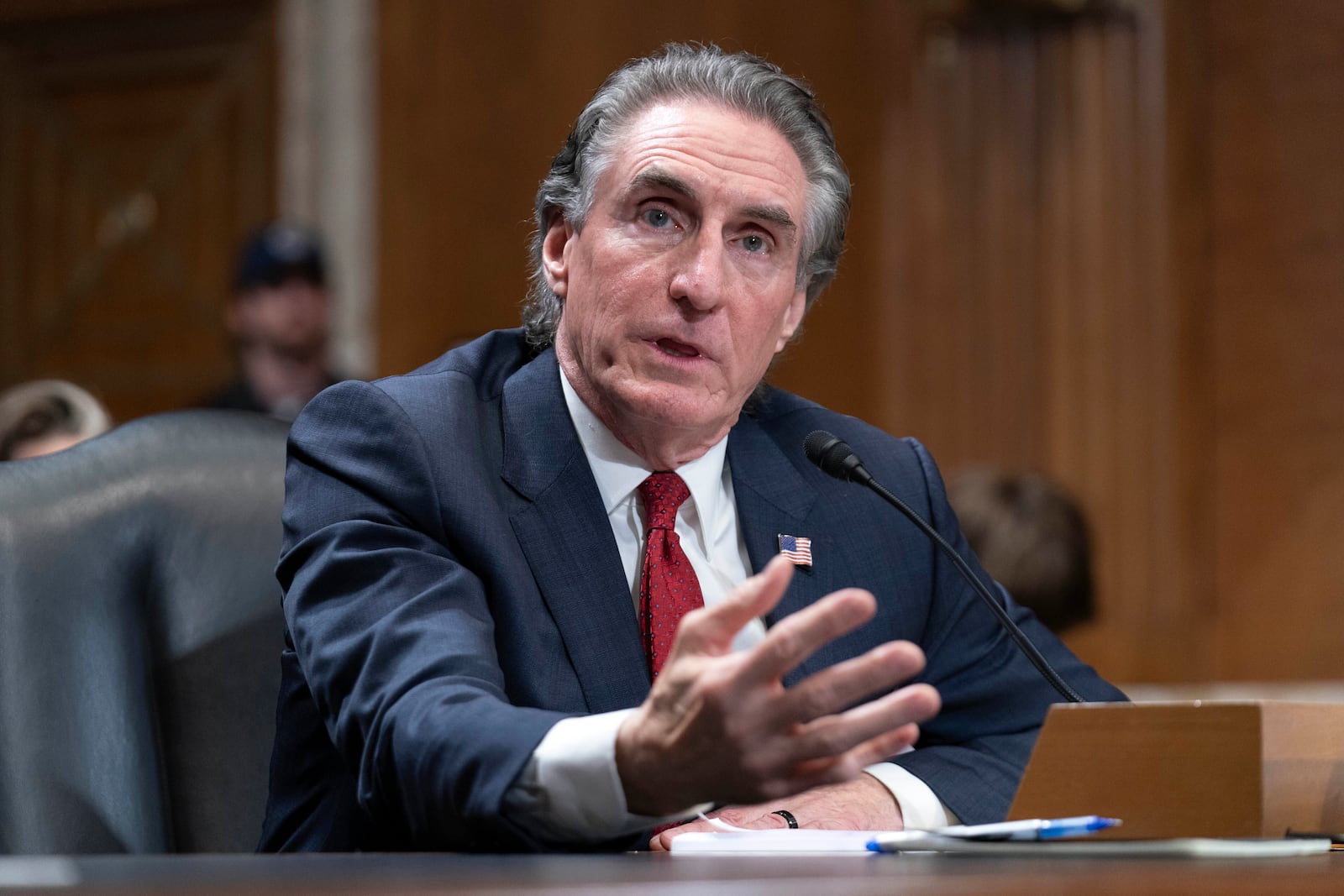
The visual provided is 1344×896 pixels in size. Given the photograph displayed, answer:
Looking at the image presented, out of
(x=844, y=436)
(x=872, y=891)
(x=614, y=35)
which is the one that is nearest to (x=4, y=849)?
(x=844, y=436)

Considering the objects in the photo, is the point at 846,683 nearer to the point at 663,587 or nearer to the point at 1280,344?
the point at 663,587

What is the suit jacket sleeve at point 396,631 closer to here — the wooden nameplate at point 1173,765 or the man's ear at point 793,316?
the wooden nameplate at point 1173,765

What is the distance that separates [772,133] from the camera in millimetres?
1848

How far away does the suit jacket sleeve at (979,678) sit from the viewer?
1.85 meters

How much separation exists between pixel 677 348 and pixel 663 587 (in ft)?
0.87

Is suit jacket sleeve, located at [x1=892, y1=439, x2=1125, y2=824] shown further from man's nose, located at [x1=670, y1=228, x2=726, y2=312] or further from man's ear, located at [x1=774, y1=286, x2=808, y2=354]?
man's nose, located at [x1=670, y1=228, x2=726, y2=312]

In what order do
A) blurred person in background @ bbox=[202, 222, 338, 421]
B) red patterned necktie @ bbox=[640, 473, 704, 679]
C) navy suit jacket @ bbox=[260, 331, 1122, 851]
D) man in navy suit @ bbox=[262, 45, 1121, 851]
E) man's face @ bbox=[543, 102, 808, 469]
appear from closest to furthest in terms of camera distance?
man in navy suit @ bbox=[262, 45, 1121, 851] < navy suit jacket @ bbox=[260, 331, 1122, 851] < red patterned necktie @ bbox=[640, 473, 704, 679] < man's face @ bbox=[543, 102, 808, 469] < blurred person in background @ bbox=[202, 222, 338, 421]

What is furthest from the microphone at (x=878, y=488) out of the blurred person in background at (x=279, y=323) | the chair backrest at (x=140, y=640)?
the blurred person in background at (x=279, y=323)

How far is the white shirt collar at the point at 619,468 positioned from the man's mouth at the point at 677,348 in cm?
13

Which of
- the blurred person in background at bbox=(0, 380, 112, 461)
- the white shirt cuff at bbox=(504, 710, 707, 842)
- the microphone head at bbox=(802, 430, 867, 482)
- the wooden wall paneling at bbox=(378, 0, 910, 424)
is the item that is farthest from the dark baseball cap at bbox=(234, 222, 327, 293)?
the white shirt cuff at bbox=(504, 710, 707, 842)

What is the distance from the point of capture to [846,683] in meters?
1.04

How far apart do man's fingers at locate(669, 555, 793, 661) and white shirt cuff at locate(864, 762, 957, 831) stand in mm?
672

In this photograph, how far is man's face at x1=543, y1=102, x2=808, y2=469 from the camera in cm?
174

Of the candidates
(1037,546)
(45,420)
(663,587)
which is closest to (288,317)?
(45,420)
